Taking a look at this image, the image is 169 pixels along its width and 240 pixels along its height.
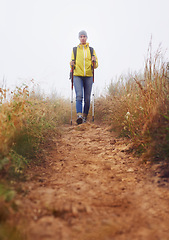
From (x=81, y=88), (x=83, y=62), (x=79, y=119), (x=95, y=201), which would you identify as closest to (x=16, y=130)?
(x=95, y=201)

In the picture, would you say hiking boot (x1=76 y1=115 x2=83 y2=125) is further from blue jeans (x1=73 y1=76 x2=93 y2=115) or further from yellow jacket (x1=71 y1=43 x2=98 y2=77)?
yellow jacket (x1=71 y1=43 x2=98 y2=77)

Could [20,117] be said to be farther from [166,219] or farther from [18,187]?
[166,219]

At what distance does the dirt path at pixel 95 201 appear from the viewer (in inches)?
49.2

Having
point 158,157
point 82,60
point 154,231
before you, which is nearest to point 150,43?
point 158,157

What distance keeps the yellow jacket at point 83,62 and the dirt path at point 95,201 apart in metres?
3.11

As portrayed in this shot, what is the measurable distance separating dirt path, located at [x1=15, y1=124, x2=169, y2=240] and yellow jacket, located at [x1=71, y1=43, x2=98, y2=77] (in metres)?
3.11

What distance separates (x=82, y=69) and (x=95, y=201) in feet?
14.3

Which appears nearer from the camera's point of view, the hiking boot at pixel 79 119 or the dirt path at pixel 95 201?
the dirt path at pixel 95 201

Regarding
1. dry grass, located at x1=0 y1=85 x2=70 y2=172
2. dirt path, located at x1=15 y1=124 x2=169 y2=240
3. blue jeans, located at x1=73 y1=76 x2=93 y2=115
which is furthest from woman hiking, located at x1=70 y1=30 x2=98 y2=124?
dirt path, located at x1=15 y1=124 x2=169 y2=240

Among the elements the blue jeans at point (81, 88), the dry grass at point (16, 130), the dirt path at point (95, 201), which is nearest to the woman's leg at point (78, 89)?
the blue jeans at point (81, 88)

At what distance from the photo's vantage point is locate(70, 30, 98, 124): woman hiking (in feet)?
18.1

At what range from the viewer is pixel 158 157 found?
→ 7.81 ft

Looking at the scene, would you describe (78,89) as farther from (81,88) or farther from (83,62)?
(83,62)

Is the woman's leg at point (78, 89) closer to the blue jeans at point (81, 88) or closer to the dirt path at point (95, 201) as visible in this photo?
the blue jeans at point (81, 88)
